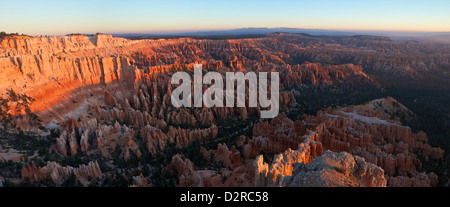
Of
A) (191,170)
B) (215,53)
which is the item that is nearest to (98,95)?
(191,170)

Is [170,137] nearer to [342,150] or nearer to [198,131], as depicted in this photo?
[198,131]

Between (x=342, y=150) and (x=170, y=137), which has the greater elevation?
(x=342, y=150)

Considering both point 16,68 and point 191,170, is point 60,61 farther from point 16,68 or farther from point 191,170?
point 191,170

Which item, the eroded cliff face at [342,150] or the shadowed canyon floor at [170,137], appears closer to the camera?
the eroded cliff face at [342,150]

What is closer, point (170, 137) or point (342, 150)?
point (342, 150)

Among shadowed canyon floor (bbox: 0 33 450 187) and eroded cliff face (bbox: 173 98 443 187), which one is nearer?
eroded cliff face (bbox: 173 98 443 187)

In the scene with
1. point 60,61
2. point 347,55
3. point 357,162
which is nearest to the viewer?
point 357,162

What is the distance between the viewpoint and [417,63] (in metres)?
83.9

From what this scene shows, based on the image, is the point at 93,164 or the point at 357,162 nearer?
the point at 357,162

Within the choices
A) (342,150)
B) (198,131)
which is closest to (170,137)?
(198,131)

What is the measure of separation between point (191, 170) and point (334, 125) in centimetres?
1586

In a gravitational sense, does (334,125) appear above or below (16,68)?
below
